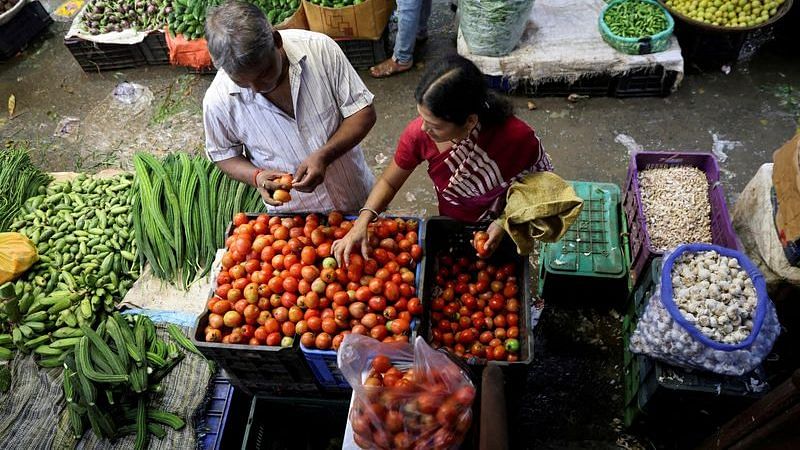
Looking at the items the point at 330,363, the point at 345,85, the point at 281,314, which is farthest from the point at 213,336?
the point at 345,85

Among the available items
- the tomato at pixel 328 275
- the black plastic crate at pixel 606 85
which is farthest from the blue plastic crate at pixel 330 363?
the black plastic crate at pixel 606 85

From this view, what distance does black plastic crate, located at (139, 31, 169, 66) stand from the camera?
5.80 m

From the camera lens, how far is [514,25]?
461 centimetres

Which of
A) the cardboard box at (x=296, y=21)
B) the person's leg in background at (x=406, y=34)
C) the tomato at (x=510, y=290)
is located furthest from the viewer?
the cardboard box at (x=296, y=21)

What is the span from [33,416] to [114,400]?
1.57ft

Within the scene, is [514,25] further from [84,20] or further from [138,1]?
[84,20]

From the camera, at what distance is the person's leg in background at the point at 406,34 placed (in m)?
5.00

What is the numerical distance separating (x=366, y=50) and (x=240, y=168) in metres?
3.41

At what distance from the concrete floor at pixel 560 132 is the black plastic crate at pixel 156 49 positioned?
0.37ft

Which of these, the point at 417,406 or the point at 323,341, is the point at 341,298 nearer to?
the point at 323,341

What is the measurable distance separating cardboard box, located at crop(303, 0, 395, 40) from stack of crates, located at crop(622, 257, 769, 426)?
382cm

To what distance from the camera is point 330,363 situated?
2258mm

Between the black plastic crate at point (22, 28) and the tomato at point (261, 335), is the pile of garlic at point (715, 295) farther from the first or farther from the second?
the black plastic crate at point (22, 28)

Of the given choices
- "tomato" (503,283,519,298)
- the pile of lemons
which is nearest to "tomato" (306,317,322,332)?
"tomato" (503,283,519,298)
